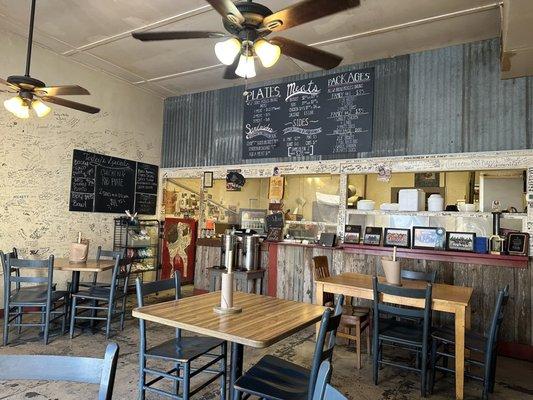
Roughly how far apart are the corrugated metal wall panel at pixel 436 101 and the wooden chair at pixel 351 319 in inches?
83.8

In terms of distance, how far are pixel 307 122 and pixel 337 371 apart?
373 centimetres

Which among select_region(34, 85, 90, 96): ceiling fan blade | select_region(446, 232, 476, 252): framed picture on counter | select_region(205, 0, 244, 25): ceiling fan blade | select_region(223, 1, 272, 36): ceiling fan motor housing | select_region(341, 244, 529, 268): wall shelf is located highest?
select_region(223, 1, 272, 36): ceiling fan motor housing

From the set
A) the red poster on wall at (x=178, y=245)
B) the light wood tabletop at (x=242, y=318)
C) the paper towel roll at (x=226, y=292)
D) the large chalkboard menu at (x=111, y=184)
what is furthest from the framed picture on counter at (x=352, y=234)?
the large chalkboard menu at (x=111, y=184)

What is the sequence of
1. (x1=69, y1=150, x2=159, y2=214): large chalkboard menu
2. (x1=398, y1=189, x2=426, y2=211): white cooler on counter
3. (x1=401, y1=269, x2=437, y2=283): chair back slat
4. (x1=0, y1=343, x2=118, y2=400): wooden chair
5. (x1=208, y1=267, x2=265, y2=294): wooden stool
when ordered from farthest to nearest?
(x1=69, y1=150, x2=159, y2=214): large chalkboard menu → (x1=208, y1=267, x2=265, y2=294): wooden stool → (x1=398, y1=189, x2=426, y2=211): white cooler on counter → (x1=401, y1=269, x2=437, y2=283): chair back slat → (x1=0, y1=343, x2=118, y2=400): wooden chair

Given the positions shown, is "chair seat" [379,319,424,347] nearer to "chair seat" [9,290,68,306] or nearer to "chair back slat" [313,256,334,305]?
"chair back slat" [313,256,334,305]

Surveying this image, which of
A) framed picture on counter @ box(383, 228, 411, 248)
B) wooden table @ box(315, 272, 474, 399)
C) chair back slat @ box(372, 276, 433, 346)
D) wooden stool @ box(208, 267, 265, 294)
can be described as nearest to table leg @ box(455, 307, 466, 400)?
wooden table @ box(315, 272, 474, 399)

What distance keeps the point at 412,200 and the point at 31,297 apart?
484 centimetres

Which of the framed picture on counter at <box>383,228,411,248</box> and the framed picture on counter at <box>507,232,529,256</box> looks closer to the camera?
the framed picture on counter at <box>507,232,529,256</box>

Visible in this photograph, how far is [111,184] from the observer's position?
6539 mm

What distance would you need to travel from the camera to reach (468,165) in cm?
474

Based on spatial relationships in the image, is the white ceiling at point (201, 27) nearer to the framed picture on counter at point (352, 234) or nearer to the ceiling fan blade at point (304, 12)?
the ceiling fan blade at point (304, 12)

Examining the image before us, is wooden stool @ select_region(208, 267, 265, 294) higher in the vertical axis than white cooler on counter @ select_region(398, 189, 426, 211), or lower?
lower

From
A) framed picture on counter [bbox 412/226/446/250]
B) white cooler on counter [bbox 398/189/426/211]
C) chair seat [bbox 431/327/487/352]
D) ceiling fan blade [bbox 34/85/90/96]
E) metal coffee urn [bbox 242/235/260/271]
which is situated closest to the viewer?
chair seat [bbox 431/327/487/352]

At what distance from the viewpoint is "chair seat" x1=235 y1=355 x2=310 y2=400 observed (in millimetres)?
2083
